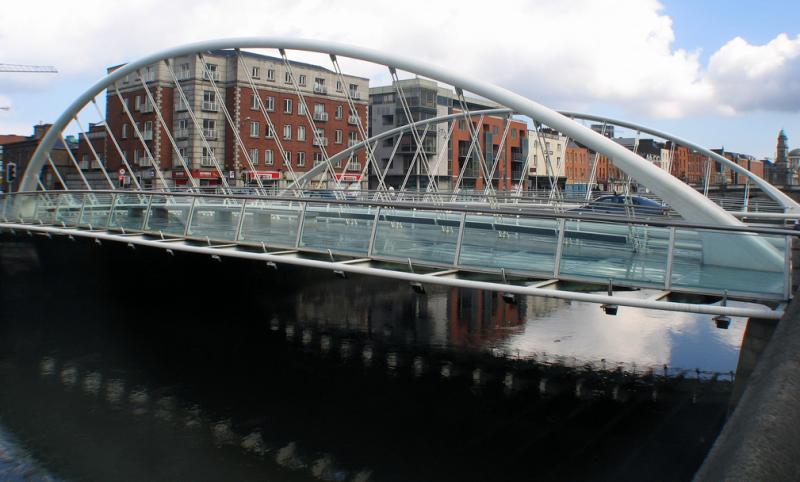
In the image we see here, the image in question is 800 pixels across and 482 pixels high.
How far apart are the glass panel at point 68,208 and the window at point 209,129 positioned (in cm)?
3518

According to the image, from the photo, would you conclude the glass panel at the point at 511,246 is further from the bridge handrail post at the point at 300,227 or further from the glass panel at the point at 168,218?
the glass panel at the point at 168,218

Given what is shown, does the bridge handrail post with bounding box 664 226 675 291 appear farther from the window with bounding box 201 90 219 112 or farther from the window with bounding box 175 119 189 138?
the window with bounding box 201 90 219 112

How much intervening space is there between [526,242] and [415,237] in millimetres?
1833

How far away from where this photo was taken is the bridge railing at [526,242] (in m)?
9.06

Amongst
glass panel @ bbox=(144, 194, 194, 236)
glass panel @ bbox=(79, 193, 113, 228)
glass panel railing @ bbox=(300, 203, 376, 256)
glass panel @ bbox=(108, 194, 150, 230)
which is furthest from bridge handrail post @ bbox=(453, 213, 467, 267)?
glass panel @ bbox=(79, 193, 113, 228)

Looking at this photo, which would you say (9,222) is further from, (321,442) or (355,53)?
(321,442)

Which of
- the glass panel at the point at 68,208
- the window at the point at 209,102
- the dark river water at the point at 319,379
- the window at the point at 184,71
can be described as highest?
the window at the point at 184,71

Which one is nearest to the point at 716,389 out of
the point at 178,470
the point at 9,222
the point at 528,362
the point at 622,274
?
the point at 528,362

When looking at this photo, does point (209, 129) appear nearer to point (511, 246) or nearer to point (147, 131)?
point (147, 131)

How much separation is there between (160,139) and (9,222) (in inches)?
1423

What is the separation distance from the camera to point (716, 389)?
1489 cm

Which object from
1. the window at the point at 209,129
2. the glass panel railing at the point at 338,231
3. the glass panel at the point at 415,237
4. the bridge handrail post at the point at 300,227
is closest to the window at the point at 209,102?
the window at the point at 209,129

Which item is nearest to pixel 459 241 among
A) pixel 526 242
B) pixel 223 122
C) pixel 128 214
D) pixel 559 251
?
pixel 526 242

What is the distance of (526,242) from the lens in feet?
34.7
